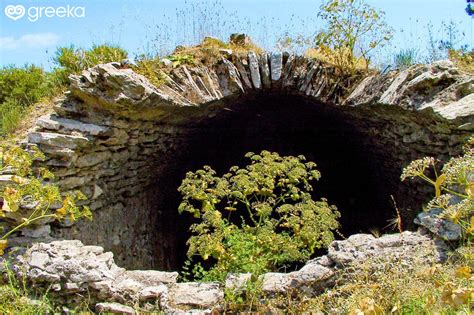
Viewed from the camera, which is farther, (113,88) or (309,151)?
(309,151)

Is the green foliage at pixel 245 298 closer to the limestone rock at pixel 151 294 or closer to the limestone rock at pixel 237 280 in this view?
the limestone rock at pixel 237 280

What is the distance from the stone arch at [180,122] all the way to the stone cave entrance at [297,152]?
0.04 meters

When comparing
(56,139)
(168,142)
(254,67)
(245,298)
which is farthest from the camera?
(168,142)

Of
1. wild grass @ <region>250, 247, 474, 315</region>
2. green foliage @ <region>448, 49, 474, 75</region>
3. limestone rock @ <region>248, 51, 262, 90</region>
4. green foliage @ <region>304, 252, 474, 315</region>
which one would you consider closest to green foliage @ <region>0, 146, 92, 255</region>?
wild grass @ <region>250, 247, 474, 315</region>

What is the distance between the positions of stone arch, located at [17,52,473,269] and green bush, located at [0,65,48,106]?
2.16 metres

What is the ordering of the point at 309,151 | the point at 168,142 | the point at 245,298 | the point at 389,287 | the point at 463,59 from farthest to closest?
the point at 309,151 → the point at 168,142 → the point at 463,59 → the point at 245,298 → the point at 389,287

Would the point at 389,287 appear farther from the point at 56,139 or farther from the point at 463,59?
the point at 56,139

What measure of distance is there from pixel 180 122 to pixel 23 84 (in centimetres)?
293

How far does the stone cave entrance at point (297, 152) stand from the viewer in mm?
6605

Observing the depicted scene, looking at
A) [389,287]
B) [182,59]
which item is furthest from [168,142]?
[389,287]

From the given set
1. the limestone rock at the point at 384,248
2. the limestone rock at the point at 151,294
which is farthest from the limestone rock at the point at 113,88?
the limestone rock at the point at 384,248

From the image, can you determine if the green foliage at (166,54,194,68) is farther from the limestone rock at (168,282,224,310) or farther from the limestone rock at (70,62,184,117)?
the limestone rock at (168,282,224,310)

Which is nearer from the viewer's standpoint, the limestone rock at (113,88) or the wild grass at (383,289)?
the wild grass at (383,289)

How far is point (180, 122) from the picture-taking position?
20.4ft
